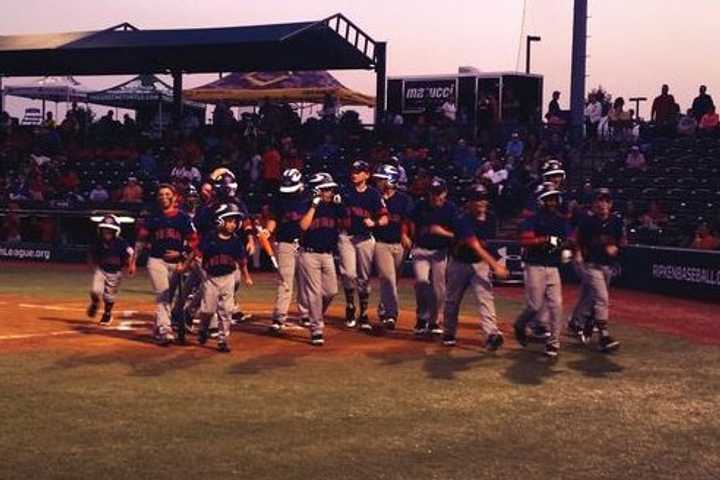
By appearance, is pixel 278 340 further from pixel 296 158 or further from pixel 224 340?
pixel 296 158

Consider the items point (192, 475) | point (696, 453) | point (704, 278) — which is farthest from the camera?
point (704, 278)

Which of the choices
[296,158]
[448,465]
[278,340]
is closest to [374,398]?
[448,465]

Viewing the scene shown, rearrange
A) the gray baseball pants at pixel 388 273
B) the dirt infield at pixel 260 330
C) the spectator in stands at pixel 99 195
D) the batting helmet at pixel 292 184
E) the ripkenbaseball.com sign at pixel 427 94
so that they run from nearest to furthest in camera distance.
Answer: the dirt infield at pixel 260 330, the batting helmet at pixel 292 184, the gray baseball pants at pixel 388 273, the spectator in stands at pixel 99 195, the ripkenbaseball.com sign at pixel 427 94

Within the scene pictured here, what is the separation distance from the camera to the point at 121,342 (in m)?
12.3

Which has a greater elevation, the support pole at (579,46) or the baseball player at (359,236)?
the support pole at (579,46)

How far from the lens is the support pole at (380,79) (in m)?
31.7

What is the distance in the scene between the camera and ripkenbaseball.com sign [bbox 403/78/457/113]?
33531 mm

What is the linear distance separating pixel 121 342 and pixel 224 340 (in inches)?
57.8

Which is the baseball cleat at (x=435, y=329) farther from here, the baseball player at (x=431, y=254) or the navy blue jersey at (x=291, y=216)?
the navy blue jersey at (x=291, y=216)

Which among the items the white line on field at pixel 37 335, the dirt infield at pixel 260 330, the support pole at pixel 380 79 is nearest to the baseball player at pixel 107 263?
the dirt infield at pixel 260 330


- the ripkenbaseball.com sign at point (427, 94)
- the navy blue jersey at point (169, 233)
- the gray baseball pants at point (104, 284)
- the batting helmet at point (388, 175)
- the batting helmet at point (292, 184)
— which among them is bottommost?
the gray baseball pants at point (104, 284)

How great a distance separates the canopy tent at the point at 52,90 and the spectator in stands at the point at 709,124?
27532 millimetres

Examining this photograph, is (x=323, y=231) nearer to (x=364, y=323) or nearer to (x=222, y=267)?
(x=222, y=267)

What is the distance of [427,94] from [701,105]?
9665 mm
